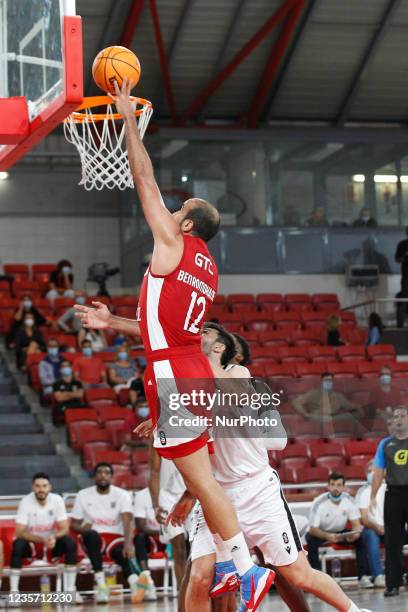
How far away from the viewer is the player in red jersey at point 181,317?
6160mm

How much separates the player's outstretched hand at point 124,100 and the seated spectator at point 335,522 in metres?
7.81

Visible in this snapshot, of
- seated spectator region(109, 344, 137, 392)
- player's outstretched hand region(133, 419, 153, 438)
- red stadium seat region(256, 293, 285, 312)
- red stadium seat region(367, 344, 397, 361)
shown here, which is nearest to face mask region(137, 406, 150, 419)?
seated spectator region(109, 344, 137, 392)

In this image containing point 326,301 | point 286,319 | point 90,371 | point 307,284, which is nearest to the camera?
point 90,371

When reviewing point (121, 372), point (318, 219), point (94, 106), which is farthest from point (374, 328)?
point (94, 106)

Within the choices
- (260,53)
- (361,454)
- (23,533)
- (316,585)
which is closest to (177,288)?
(316,585)

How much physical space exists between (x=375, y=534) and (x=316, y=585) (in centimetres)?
692

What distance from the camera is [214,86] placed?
23.0 metres

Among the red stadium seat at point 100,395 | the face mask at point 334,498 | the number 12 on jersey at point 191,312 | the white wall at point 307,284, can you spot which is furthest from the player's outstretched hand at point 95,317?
the white wall at point 307,284

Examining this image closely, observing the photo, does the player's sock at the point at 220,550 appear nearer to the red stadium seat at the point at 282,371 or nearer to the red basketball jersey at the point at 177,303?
the red basketball jersey at the point at 177,303

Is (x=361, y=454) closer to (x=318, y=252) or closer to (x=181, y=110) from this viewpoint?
(x=318, y=252)

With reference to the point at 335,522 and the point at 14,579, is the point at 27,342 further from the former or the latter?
the point at 335,522

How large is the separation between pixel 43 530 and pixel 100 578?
35.4 inches

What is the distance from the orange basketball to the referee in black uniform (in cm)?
602

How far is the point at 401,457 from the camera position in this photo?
11.5 m
